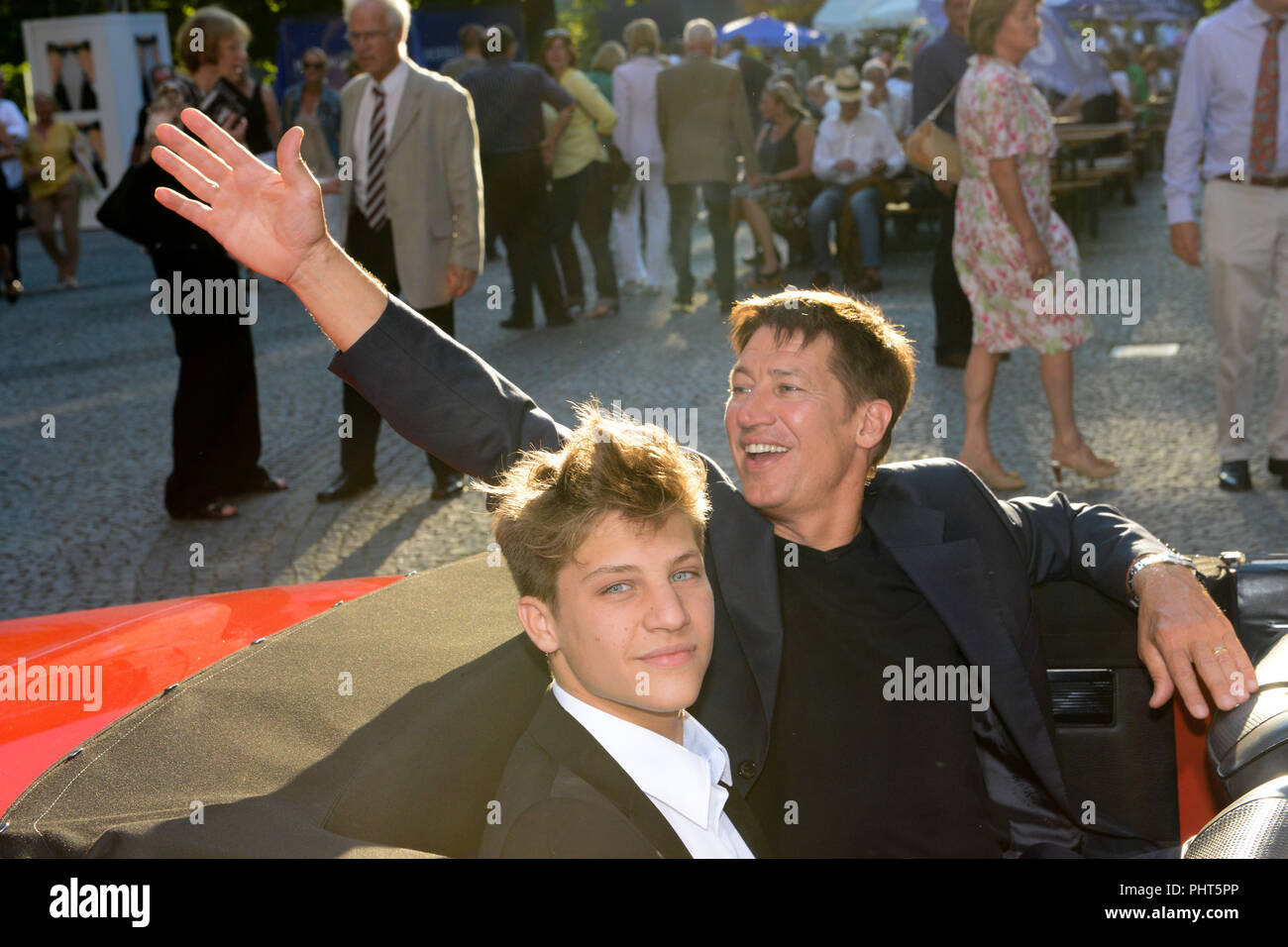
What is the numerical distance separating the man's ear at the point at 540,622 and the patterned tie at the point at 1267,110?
4679 millimetres

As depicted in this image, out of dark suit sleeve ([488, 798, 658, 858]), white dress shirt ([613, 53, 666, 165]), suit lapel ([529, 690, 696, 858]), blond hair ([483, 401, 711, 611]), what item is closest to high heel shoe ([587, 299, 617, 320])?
white dress shirt ([613, 53, 666, 165])

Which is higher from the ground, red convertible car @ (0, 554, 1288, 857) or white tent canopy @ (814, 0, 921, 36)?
white tent canopy @ (814, 0, 921, 36)

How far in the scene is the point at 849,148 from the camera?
12.3 metres

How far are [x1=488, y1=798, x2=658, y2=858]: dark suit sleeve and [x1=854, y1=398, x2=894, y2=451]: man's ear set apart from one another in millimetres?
1290

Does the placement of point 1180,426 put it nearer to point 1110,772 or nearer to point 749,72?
point 1110,772

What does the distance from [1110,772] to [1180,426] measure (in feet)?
15.1

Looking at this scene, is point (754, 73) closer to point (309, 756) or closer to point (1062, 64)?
point (1062, 64)

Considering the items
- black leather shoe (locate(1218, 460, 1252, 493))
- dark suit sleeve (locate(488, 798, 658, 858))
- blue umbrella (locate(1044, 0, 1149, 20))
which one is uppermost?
blue umbrella (locate(1044, 0, 1149, 20))

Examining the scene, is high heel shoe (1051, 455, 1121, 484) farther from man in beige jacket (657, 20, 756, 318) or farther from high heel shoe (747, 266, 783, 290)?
high heel shoe (747, 266, 783, 290)

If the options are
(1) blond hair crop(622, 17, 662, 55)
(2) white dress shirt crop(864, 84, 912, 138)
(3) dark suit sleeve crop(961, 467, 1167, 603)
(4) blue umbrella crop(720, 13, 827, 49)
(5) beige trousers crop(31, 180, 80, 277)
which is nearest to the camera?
(3) dark suit sleeve crop(961, 467, 1167, 603)

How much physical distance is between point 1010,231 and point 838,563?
3.63m

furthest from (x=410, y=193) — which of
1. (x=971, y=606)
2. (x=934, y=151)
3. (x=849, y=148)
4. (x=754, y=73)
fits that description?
(x=754, y=73)

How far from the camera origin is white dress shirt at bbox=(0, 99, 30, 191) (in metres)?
16.8

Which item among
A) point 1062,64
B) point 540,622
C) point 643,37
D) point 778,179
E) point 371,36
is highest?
point 371,36
